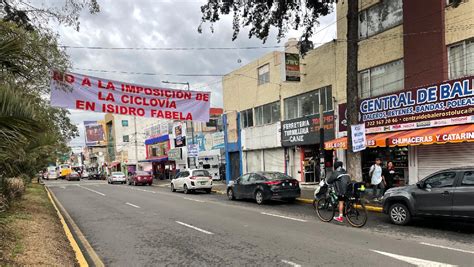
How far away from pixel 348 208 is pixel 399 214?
1300 mm

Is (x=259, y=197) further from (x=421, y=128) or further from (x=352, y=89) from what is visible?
(x=421, y=128)

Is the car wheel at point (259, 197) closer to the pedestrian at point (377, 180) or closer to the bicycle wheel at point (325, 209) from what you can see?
the pedestrian at point (377, 180)

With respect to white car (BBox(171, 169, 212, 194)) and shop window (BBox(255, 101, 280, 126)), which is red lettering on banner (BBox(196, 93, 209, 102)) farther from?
shop window (BBox(255, 101, 280, 126))

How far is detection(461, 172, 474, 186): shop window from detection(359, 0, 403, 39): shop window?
921 centimetres

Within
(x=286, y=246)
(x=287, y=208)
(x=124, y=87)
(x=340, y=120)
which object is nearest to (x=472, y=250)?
(x=286, y=246)

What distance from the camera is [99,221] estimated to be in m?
12.9

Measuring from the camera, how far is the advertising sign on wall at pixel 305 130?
20156 mm

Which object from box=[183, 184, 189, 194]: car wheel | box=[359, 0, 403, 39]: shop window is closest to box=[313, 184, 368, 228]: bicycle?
box=[359, 0, 403, 39]: shop window

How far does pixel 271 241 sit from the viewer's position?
342 inches

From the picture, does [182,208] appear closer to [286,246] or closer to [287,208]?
[287,208]

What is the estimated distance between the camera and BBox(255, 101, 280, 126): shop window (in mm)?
24797

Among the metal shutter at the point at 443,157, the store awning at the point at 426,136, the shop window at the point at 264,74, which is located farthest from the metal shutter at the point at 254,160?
the metal shutter at the point at 443,157

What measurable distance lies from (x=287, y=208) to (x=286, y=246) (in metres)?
6.87

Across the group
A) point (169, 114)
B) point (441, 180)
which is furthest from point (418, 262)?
point (169, 114)
